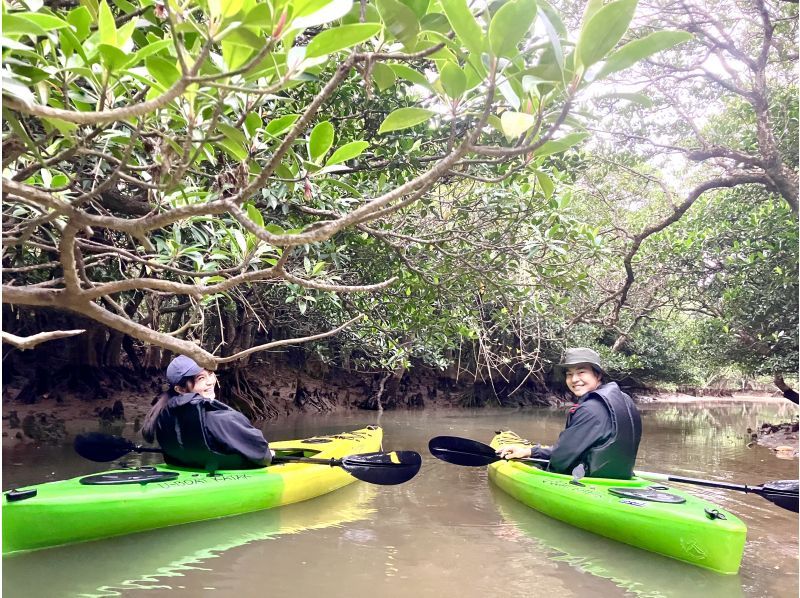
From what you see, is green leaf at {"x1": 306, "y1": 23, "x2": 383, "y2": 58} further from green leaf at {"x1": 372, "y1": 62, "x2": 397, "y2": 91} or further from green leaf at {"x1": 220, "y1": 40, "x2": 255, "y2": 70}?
green leaf at {"x1": 372, "y1": 62, "x2": 397, "y2": 91}

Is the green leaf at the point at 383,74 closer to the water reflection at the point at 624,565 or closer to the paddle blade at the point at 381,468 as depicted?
the water reflection at the point at 624,565

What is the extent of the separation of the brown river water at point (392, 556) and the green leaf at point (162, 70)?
233 cm

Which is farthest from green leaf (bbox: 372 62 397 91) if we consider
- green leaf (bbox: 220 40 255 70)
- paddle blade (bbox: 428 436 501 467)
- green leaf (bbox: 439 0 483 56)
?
paddle blade (bbox: 428 436 501 467)

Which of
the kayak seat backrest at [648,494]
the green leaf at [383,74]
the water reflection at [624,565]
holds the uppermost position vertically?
the green leaf at [383,74]

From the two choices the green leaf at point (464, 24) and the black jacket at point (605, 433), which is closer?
the green leaf at point (464, 24)

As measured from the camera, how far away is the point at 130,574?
298 cm

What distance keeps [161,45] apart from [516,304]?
408cm

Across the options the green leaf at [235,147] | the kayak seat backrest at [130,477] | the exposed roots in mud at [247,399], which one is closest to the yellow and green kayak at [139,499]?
the kayak seat backrest at [130,477]

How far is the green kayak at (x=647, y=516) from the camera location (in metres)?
3.15

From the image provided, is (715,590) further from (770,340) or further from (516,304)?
(770,340)

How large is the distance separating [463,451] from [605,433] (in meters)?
1.31

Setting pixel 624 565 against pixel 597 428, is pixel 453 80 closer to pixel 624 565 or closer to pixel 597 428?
pixel 624 565

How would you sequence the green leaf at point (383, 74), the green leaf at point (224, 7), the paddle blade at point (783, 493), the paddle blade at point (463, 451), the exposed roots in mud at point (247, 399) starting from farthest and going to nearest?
the exposed roots in mud at point (247, 399), the paddle blade at point (463, 451), the paddle blade at point (783, 493), the green leaf at point (383, 74), the green leaf at point (224, 7)

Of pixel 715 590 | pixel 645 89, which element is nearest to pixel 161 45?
pixel 715 590
